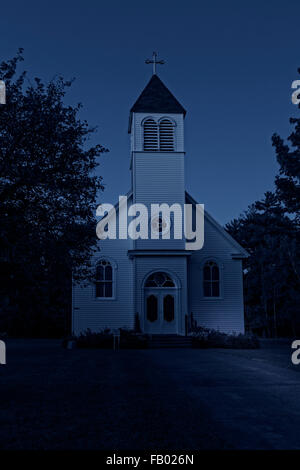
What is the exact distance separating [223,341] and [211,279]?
4.52 meters

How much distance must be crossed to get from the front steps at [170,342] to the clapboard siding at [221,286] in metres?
2.63

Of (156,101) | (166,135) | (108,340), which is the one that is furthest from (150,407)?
(156,101)

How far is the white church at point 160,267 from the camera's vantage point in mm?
27531

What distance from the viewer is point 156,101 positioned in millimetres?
29906

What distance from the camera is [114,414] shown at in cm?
806

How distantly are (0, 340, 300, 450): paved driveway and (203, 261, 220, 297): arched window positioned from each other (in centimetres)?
1299

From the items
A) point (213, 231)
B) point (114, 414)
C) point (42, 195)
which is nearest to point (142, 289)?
point (213, 231)

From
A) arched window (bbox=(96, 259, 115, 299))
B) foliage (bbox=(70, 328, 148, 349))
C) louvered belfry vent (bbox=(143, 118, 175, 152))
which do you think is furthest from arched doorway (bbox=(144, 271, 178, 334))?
→ louvered belfry vent (bbox=(143, 118, 175, 152))

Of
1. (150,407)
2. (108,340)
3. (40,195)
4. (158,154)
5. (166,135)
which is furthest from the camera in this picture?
(166,135)

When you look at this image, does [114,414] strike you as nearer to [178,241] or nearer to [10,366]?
[10,366]

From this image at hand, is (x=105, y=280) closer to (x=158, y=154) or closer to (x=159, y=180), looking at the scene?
(x=159, y=180)

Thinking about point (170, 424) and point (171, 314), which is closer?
point (170, 424)

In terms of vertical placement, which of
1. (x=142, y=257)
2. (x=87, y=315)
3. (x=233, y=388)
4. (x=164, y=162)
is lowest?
(x=233, y=388)

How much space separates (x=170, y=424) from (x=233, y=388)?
4.10 metres
